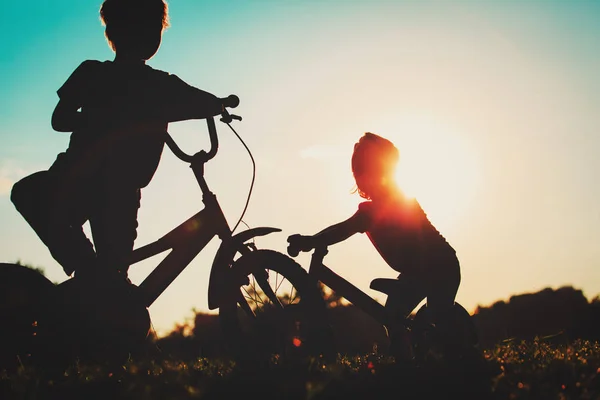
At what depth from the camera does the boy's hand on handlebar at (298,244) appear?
215 inches

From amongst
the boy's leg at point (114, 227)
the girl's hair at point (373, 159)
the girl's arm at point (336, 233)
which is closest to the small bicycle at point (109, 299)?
the boy's leg at point (114, 227)

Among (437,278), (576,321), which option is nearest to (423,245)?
(437,278)

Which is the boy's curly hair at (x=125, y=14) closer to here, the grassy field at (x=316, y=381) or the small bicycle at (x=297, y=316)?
the small bicycle at (x=297, y=316)

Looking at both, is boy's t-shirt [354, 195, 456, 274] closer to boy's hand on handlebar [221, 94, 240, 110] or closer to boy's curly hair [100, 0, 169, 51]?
boy's hand on handlebar [221, 94, 240, 110]

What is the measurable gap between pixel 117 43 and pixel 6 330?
8.87 feet

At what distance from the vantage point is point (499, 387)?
12.4 ft

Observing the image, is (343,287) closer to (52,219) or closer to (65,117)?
(52,219)

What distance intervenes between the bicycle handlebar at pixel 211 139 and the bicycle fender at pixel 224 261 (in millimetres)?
756

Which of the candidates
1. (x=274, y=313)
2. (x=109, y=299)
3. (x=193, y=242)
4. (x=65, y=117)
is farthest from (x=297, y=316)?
(x=65, y=117)

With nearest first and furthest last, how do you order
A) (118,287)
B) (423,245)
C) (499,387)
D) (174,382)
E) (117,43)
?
(499,387) → (174,382) → (118,287) → (117,43) → (423,245)

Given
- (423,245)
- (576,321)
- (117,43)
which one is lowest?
(576,321)

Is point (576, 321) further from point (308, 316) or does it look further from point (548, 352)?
point (308, 316)

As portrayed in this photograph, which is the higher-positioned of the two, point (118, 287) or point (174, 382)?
point (118, 287)

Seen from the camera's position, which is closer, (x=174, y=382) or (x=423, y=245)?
(x=174, y=382)
